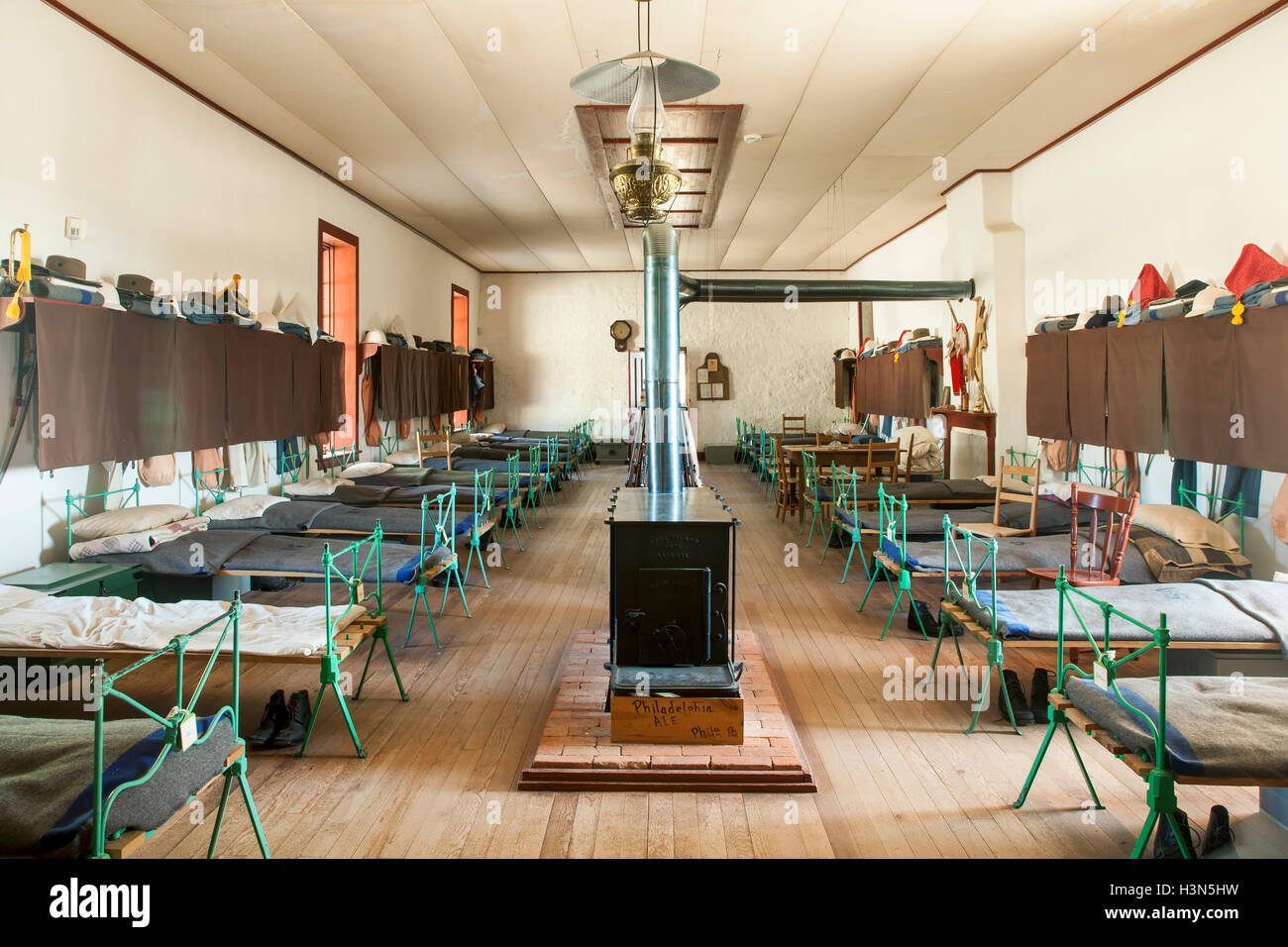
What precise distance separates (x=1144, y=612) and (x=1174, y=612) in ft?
0.38

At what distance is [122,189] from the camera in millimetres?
5070

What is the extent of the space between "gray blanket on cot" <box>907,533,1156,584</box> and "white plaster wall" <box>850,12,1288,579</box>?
73 centimetres

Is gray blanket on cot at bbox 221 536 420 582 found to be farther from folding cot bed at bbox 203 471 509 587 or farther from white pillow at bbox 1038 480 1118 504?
white pillow at bbox 1038 480 1118 504

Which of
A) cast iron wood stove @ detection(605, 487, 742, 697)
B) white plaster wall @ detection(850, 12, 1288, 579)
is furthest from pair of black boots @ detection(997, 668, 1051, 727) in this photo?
white plaster wall @ detection(850, 12, 1288, 579)

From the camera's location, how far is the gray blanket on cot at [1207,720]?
2246 millimetres

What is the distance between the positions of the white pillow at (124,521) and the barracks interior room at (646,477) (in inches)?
1.1

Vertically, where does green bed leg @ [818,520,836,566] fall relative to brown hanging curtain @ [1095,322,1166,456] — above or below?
below

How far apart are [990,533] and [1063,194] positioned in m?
3.22

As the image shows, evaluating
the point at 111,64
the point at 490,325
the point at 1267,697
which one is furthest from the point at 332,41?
the point at 490,325

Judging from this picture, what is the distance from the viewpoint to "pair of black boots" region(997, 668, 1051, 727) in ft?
11.8

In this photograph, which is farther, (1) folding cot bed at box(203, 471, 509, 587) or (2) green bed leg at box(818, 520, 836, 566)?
(2) green bed leg at box(818, 520, 836, 566)

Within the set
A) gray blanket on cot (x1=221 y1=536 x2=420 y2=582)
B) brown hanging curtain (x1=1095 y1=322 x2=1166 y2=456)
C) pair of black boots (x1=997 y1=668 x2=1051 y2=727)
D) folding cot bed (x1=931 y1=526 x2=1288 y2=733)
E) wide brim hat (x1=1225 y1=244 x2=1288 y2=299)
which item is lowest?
pair of black boots (x1=997 y1=668 x2=1051 y2=727)

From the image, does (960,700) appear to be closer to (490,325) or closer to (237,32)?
(237,32)

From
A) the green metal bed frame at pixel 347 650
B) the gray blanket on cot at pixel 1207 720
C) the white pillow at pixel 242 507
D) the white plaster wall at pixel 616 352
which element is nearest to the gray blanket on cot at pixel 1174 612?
the gray blanket on cot at pixel 1207 720
